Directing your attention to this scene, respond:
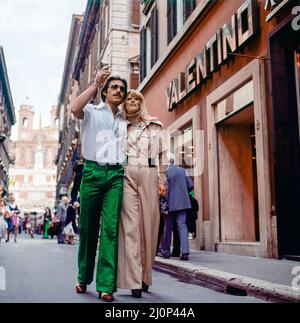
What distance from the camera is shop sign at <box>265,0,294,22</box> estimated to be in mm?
7209

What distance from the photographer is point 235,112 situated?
9531 millimetres

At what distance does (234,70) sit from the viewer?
9.26m

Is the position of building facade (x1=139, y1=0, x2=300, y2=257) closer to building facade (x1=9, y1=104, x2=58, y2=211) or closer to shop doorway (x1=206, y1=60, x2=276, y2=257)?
shop doorway (x1=206, y1=60, x2=276, y2=257)

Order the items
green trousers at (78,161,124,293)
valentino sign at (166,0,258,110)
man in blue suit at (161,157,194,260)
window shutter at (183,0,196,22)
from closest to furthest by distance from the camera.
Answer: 1. green trousers at (78,161,124,293)
2. man in blue suit at (161,157,194,260)
3. valentino sign at (166,0,258,110)
4. window shutter at (183,0,196,22)

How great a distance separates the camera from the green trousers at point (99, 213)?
389cm

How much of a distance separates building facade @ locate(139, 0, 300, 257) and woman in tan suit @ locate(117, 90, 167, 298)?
3626 millimetres

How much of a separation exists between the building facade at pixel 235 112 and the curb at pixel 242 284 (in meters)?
1.95

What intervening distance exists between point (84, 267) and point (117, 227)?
0.46 meters

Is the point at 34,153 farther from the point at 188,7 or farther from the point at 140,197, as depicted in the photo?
the point at 140,197

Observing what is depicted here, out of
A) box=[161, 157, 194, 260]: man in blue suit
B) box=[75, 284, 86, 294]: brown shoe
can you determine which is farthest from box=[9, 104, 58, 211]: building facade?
box=[75, 284, 86, 294]: brown shoe

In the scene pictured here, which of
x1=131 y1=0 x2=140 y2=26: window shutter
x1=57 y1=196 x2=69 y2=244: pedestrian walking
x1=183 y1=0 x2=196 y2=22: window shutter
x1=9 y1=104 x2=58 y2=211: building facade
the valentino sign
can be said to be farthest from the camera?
x1=9 y1=104 x2=58 y2=211: building facade

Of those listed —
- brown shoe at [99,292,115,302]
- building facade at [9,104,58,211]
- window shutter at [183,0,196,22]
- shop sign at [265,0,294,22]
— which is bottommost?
brown shoe at [99,292,115,302]

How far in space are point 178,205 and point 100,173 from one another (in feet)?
13.3
